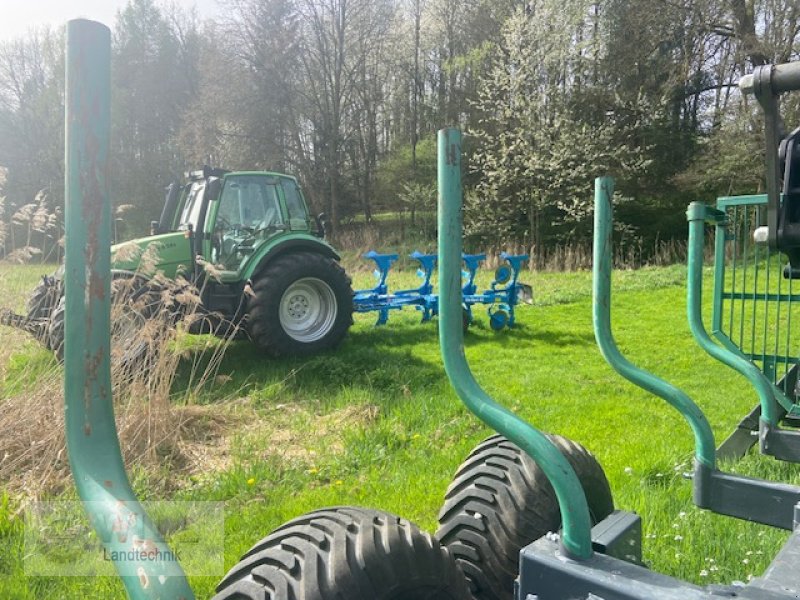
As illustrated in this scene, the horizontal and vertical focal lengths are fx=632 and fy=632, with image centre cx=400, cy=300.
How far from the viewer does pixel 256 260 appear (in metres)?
5.93

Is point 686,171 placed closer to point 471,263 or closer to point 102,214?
point 471,263

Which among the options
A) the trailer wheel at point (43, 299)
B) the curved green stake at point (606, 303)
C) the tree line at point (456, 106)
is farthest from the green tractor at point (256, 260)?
the tree line at point (456, 106)

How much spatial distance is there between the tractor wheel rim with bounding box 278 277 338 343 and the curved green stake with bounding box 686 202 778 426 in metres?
4.09

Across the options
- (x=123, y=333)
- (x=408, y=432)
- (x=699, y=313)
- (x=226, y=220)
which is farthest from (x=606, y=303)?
(x=226, y=220)

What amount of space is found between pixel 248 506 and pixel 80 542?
737 millimetres

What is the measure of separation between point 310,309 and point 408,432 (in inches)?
101

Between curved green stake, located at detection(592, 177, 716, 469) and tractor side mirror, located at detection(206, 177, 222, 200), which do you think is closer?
curved green stake, located at detection(592, 177, 716, 469)

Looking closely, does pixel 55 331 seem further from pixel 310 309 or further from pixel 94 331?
pixel 94 331

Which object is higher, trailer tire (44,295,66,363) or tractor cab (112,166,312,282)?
tractor cab (112,166,312,282)

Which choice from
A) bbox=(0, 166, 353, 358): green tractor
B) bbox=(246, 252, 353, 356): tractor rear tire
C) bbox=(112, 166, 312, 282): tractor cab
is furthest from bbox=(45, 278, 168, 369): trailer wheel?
bbox=(112, 166, 312, 282): tractor cab

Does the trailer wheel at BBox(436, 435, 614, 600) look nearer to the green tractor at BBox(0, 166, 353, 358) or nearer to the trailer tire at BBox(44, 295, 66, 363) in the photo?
the trailer tire at BBox(44, 295, 66, 363)

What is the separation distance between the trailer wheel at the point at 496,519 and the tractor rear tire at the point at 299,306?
4171mm

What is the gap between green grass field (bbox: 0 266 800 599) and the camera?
2.53m

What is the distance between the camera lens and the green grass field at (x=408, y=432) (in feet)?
8.30
